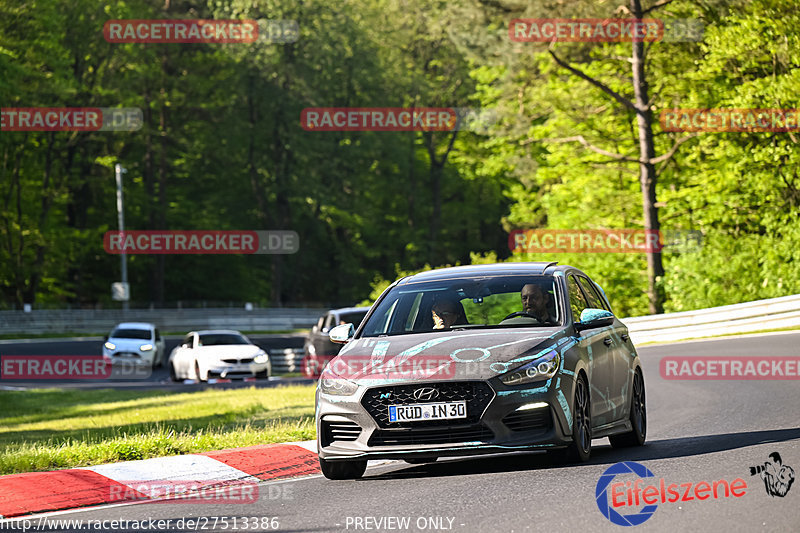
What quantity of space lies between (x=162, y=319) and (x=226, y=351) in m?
35.6

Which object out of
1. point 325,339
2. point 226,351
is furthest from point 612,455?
point 226,351

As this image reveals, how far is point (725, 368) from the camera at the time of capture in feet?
72.6

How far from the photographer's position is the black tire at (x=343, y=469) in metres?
10.0

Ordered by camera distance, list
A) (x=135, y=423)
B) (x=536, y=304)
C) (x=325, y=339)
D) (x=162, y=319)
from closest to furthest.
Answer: (x=536, y=304) < (x=135, y=423) < (x=325, y=339) < (x=162, y=319)

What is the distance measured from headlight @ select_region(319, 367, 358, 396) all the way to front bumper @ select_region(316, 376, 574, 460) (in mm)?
62

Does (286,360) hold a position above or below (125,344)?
below

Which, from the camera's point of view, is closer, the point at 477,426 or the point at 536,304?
the point at 477,426

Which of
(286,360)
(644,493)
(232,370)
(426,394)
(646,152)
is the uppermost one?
(646,152)

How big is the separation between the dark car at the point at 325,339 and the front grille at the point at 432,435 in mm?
19141

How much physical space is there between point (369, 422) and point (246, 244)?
245 ft

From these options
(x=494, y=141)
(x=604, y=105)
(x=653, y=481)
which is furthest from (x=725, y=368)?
(x=494, y=141)

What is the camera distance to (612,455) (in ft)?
35.5

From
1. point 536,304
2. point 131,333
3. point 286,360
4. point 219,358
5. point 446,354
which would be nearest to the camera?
point 446,354

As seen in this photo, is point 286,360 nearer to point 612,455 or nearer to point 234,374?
point 234,374
